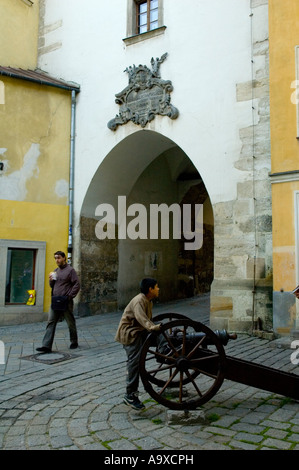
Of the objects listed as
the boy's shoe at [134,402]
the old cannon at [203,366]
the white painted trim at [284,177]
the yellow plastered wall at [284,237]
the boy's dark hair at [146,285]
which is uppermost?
the white painted trim at [284,177]

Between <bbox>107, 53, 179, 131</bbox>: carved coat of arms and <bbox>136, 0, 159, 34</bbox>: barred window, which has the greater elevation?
<bbox>136, 0, 159, 34</bbox>: barred window

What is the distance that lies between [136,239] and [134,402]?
8.80 metres

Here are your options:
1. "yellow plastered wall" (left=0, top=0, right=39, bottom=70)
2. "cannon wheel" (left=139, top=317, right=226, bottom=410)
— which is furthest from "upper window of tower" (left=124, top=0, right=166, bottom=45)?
"cannon wheel" (left=139, top=317, right=226, bottom=410)

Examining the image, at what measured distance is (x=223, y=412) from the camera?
3732 mm

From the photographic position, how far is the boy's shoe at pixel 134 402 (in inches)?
147

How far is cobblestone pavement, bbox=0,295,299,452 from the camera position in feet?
10.1

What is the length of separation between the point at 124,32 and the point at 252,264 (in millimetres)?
6232

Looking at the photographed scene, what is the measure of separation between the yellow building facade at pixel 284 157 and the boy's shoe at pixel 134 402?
3.98 metres

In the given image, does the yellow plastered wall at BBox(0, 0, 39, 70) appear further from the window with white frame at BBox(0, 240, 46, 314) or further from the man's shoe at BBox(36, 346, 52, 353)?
the man's shoe at BBox(36, 346, 52, 353)

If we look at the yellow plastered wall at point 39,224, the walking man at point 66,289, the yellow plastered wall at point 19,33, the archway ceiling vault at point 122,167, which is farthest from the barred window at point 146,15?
the walking man at point 66,289

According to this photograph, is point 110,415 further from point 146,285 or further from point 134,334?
point 146,285

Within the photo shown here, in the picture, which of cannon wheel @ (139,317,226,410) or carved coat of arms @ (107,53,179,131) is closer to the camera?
cannon wheel @ (139,317,226,410)

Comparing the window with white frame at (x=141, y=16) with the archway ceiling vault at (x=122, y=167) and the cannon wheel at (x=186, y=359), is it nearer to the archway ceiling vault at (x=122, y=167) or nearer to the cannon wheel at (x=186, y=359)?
the archway ceiling vault at (x=122, y=167)

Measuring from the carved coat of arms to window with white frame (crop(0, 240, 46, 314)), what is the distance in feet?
11.1
